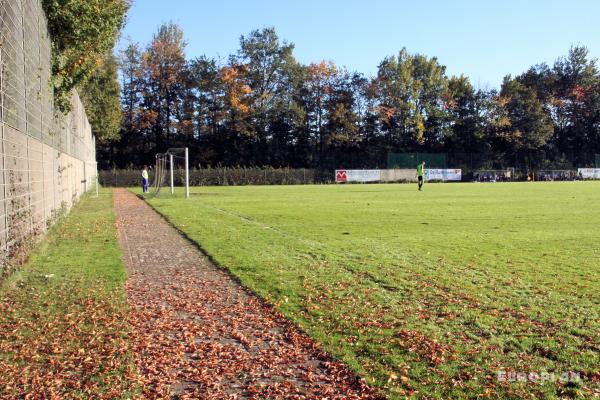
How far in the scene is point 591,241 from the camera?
460 inches

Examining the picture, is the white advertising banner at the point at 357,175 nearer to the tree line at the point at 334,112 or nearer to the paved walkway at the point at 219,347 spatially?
the tree line at the point at 334,112

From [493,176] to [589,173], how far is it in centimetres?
1465

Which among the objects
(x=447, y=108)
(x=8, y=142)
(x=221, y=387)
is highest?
(x=447, y=108)

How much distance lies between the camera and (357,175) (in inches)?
2514

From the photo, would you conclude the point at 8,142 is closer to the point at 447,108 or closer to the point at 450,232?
the point at 450,232

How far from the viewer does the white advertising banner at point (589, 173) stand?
72438 millimetres

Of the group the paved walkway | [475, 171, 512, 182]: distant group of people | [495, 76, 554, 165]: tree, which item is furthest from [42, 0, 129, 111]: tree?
[495, 76, 554, 165]: tree

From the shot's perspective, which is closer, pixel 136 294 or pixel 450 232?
pixel 136 294

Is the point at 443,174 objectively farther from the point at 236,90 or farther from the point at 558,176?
the point at 236,90

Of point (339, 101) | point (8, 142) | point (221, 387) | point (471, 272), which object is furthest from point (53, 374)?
point (339, 101)

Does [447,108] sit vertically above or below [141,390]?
above

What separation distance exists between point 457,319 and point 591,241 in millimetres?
7538

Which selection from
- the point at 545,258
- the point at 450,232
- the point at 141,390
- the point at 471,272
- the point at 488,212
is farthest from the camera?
the point at 488,212

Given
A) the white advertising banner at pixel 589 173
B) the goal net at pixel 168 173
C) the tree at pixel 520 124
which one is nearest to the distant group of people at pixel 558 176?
the white advertising banner at pixel 589 173
